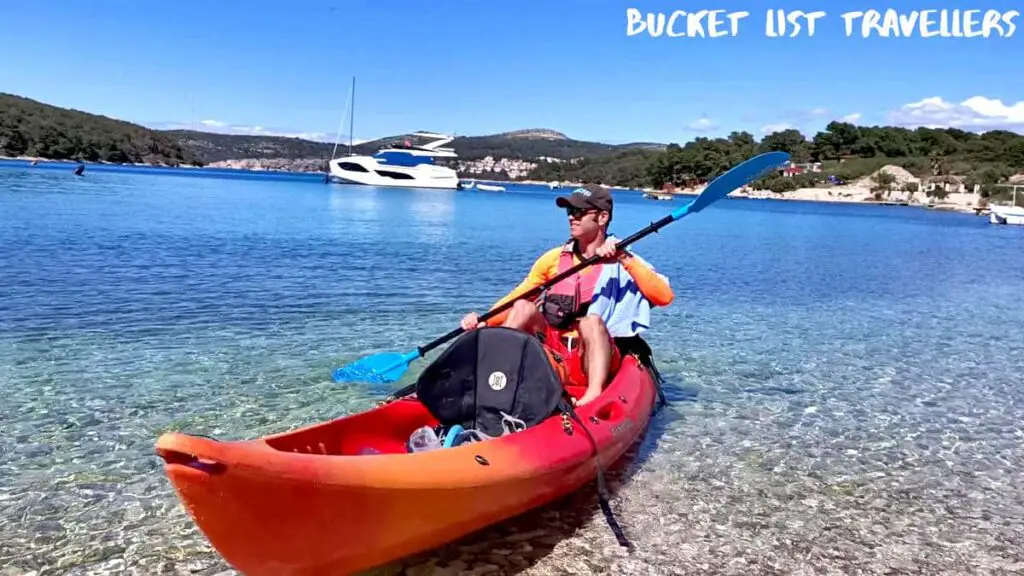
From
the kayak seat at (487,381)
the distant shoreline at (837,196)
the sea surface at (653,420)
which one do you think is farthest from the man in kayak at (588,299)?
the distant shoreline at (837,196)

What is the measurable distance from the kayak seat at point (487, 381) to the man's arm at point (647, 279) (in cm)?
135

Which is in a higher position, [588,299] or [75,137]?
[75,137]

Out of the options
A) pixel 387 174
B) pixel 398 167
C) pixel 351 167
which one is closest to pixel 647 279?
pixel 398 167

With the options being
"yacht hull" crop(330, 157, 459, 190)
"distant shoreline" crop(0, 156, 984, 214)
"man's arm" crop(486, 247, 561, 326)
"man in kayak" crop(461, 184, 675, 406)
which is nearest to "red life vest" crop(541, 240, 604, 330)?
"man in kayak" crop(461, 184, 675, 406)

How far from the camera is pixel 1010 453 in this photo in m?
6.30

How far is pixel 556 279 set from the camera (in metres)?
5.79

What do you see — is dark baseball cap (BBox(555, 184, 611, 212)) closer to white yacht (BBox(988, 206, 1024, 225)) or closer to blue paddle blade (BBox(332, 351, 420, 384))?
blue paddle blade (BBox(332, 351, 420, 384))

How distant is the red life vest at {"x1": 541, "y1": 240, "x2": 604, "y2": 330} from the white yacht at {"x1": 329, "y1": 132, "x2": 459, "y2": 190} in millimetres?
73490

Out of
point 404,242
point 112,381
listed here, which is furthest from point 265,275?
point 404,242

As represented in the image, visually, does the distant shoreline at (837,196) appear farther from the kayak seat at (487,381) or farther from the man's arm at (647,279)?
the kayak seat at (487,381)

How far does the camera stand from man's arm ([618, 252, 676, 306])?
581 cm

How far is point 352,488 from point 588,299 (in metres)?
3.09

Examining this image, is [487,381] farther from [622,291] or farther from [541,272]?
[622,291]

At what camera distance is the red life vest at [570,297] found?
231 inches
